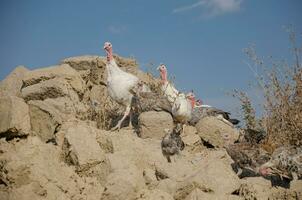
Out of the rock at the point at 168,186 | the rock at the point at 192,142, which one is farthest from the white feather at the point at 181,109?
the rock at the point at 168,186

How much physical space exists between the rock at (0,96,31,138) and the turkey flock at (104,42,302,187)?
8.29ft

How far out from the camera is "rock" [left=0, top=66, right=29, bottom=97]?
459 inches

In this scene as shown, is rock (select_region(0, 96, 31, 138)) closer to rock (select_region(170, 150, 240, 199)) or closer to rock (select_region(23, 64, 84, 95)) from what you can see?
rock (select_region(170, 150, 240, 199))

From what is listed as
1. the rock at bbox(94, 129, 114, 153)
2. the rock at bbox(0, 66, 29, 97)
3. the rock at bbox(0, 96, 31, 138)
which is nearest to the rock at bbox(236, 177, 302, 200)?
the rock at bbox(94, 129, 114, 153)

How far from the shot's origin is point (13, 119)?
7.61 metres

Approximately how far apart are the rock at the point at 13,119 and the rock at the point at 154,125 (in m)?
2.79

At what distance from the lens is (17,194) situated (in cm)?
648

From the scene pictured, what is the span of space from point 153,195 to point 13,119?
2.52 metres

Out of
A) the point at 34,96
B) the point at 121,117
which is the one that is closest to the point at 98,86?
the point at 121,117

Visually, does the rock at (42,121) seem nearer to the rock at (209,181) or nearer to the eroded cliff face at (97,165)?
the eroded cliff face at (97,165)

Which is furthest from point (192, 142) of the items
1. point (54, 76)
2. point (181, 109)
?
point (54, 76)

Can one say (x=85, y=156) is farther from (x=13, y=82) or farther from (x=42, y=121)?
(x=13, y=82)

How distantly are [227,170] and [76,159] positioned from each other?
7.77 feet

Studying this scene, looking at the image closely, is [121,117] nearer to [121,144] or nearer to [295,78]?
[121,144]
